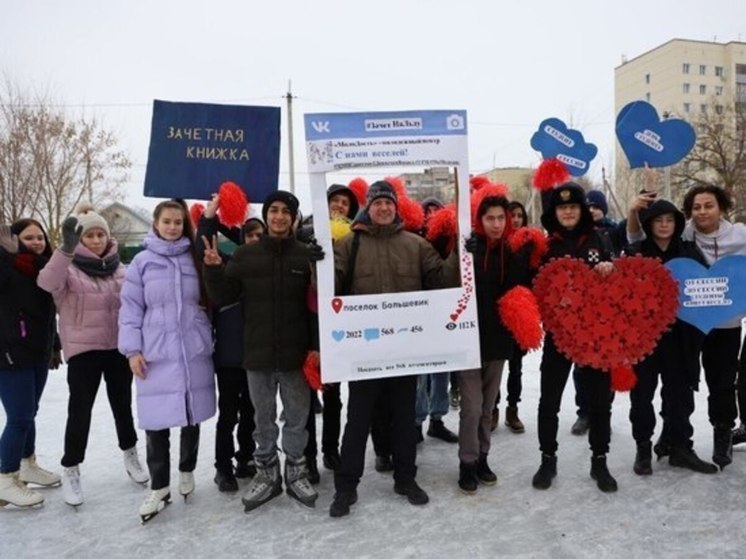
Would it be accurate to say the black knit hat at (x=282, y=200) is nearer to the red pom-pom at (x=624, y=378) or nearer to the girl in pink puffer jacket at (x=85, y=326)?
the girl in pink puffer jacket at (x=85, y=326)

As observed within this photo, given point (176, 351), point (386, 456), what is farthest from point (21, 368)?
point (386, 456)

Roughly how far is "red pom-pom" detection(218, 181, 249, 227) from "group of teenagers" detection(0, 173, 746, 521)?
7 cm

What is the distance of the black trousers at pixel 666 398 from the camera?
4.14 m

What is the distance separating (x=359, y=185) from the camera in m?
5.07

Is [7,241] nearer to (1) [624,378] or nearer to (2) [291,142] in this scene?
(1) [624,378]

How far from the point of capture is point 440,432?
5.06 metres

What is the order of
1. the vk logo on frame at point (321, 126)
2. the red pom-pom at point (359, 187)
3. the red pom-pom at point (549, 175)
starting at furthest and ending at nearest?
1. the red pom-pom at point (359, 187)
2. the red pom-pom at point (549, 175)
3. the vk logo on frame at point (321, 126)

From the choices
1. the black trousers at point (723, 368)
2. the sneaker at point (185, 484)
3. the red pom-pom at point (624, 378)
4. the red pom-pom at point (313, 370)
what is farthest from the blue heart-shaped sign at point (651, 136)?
the sneaker at point (185, 484)

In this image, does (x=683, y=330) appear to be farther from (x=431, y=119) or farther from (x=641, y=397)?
(x=431, y=119)

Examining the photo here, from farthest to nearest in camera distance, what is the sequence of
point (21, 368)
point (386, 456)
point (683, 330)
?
point (386, 456) < point (683, 330) < point (21, 368)

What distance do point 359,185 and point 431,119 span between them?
1585 mm

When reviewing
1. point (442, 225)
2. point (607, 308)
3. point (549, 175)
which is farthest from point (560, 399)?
point (549, 175)

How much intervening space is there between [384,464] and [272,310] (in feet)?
5.31

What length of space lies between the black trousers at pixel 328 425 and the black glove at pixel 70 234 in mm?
1962
